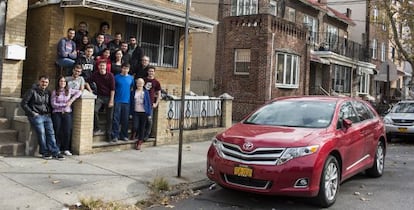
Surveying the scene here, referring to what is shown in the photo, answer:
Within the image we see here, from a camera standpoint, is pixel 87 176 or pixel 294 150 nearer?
pixel 294 150

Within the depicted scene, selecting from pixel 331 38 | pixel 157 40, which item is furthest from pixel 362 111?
pixel 331 38

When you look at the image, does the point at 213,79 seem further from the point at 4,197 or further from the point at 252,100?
the point at 4,197

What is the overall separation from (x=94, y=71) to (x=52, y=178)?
3314mm

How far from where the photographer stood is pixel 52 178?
7059 mm

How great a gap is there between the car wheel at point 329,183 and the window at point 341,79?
2332cm

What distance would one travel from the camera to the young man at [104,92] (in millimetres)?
9570

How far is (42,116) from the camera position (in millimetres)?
8430

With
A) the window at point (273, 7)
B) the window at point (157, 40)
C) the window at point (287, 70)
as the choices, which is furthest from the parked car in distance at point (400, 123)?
the window at point (273, 7)

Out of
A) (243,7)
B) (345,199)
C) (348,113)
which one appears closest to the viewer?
(345,199)

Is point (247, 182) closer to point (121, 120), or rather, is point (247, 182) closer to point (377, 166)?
point (377, 166)

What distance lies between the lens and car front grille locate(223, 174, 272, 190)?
6059mm

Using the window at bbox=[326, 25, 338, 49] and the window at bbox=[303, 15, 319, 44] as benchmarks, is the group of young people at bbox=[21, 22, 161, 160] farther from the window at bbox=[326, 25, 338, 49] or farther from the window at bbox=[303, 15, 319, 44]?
the window at bbox=[326, 25, 338, 49]

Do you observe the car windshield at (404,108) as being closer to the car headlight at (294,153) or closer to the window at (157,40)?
the window at (157,40)

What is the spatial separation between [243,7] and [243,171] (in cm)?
1719
